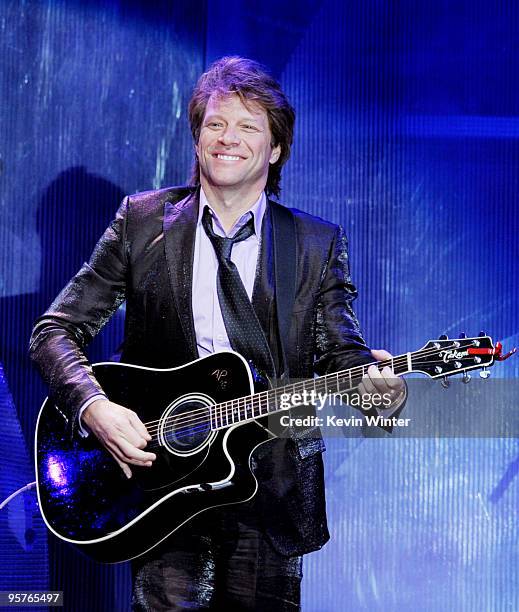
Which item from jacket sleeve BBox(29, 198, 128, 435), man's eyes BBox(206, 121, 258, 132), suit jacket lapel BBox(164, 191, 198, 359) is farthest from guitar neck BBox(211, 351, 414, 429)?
man's eyes BBox(206, 121, 258, 132)

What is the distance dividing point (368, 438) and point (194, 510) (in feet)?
4.34

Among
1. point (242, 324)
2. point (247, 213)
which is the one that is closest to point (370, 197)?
point (247, 213)

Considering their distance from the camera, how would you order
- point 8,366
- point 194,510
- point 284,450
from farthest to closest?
point 8,366
point 284,450
point 194,510

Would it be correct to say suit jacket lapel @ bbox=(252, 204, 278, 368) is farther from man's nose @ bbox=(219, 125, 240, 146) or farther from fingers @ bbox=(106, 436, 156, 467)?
fingers @ bbox=(106, 436, 156, 467)

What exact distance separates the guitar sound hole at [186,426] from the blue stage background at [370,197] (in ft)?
4.00

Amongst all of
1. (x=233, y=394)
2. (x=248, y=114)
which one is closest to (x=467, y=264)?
(x=248, y=114)

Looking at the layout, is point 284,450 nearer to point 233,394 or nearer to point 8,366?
point 233,394

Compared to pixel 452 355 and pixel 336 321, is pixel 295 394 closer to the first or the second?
pixel 336 321

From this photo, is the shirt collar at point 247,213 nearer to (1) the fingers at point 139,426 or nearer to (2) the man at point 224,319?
(2) the man at point 224,319

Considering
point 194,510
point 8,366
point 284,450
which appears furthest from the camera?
point 8,366

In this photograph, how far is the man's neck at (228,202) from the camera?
9.16 feet

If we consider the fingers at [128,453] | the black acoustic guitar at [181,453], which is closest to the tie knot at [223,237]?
the black acoustic guitar at [181,453]

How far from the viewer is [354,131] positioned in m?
3.67

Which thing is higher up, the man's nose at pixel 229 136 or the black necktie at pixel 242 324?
the man's nose at pixel 229 136
